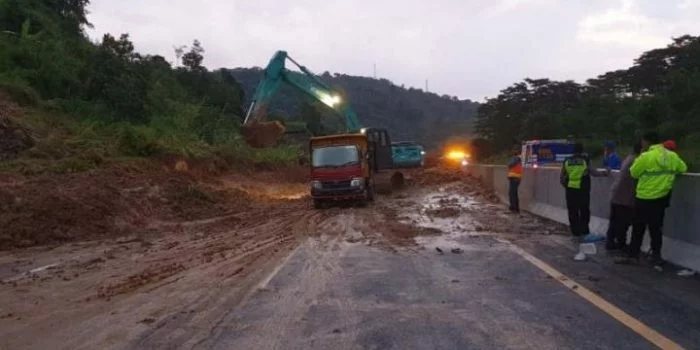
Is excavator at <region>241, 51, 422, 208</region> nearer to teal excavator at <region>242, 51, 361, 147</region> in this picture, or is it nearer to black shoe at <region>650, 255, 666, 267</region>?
teal excavator at <region>242, 51, 361, 147</region>

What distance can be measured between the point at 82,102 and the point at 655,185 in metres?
24.3

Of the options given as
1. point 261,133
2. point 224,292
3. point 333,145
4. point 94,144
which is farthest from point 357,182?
point 261,133

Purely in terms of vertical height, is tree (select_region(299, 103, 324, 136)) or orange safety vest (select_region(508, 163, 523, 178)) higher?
tree (select_region(299, 103, 324, 136))

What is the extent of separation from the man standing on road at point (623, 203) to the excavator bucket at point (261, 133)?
28.9 metres

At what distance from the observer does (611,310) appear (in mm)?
7344

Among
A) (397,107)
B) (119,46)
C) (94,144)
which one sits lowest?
(94,144)

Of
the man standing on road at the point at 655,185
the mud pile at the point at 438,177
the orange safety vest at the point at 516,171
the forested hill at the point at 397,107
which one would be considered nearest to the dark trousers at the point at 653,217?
the man standing on road at the point at 655,185

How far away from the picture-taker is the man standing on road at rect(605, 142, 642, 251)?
11.3 meters

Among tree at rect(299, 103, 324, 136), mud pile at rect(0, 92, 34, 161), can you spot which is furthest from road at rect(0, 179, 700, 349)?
tree at rect(299, 103, 324, 136)

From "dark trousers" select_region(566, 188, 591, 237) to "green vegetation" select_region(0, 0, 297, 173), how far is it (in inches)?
566

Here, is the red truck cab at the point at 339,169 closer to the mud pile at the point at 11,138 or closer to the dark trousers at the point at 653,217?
the mud pile at the point at 11,138

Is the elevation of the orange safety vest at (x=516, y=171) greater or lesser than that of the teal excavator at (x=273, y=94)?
lesser

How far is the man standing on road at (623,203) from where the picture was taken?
11.3m

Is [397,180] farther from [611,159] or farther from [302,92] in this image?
[611,159]
